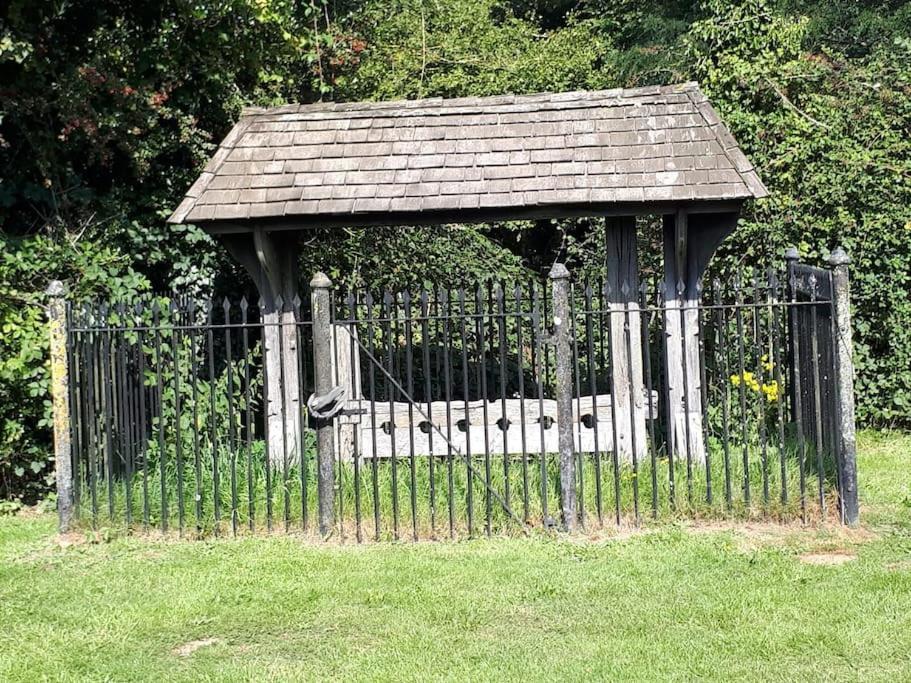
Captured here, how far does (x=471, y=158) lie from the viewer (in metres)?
8.81

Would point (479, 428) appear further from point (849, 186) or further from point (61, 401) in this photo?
point (849, 186)

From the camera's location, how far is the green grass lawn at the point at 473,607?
521cm

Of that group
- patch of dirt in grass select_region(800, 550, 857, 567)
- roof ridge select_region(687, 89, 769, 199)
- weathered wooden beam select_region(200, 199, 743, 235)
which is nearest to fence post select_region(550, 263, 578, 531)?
weathered wooden beam select_region(200, 199, 743, 235)

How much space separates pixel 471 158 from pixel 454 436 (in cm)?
236

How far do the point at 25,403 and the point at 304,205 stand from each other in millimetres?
3064

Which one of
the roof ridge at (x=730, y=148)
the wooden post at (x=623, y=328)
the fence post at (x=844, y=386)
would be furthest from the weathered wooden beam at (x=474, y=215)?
the fence post at (x=844, y=386)

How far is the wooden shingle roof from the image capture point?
8.37 metres

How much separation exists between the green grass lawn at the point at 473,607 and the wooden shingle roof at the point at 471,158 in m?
2.63

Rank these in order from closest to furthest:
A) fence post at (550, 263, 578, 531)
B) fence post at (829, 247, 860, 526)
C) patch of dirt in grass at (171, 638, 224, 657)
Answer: patch of dirt in grass at (171, 638, 224, 657)
fence post at (829, 247, 860, 526)
fence post at (550, 263, 578, 531)

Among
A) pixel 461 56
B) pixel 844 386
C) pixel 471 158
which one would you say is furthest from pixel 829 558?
pixel 461 56

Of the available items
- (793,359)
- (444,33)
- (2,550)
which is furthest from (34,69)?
(444,33)

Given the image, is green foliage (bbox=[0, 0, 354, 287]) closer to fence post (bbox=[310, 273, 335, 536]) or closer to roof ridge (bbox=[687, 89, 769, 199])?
fence post (bbox=[310, 273, 335, 536])

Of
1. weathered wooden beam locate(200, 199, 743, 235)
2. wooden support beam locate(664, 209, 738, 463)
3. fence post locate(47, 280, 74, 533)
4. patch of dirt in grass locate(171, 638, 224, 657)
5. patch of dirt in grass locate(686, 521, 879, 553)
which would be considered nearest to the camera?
patch of dirt in grass locate(171, 638, 224, 657)

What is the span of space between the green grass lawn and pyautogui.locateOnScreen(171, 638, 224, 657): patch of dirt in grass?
0.02 m
